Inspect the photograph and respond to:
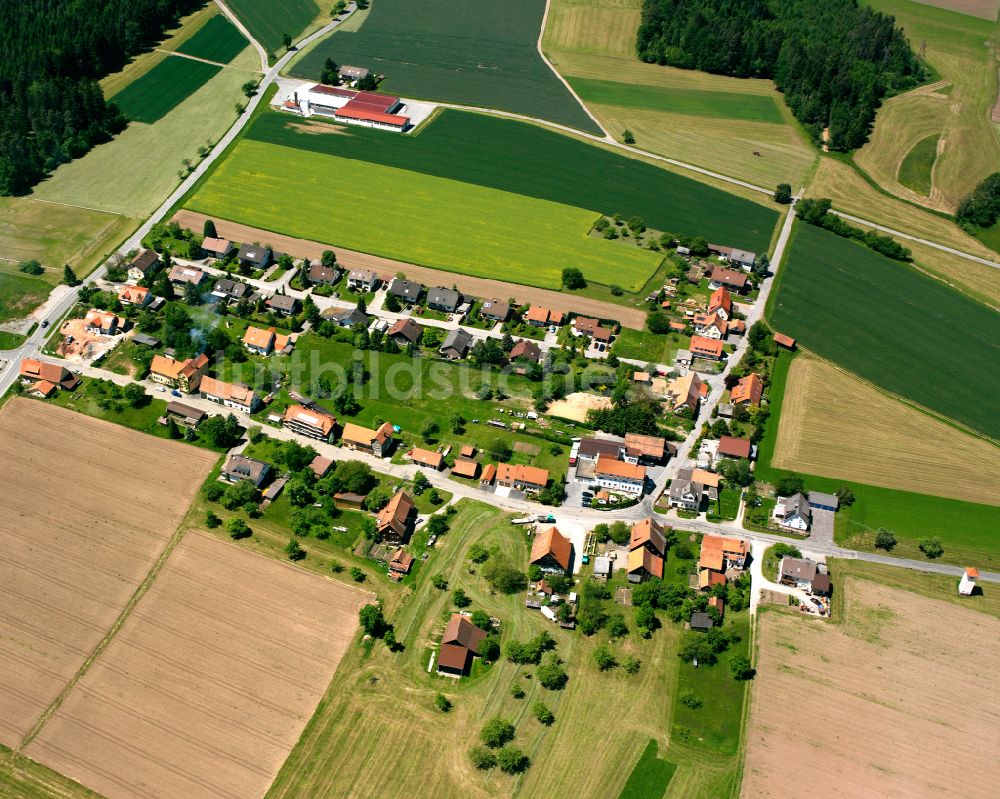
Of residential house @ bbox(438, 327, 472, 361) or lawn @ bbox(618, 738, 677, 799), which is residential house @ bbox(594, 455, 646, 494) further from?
lawn @ bbox(618, 738, 677, 799)

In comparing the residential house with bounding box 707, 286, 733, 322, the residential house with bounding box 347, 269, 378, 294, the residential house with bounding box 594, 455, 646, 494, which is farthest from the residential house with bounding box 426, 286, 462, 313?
the residential house with bounding box 594, 455, 646, 494

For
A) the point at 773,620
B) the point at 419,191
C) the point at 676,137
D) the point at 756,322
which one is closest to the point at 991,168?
the point at 676,137

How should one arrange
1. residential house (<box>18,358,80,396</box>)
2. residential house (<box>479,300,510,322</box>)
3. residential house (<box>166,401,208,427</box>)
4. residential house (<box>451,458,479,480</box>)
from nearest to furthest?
1. residential house (<box>451,458,479,480</box>)
2. residential house (<box>166,401,208,427</box>)
3. residential house (<box>18,358,80,396</box>)
4. residential house (<box>479,300,510,322</box>)

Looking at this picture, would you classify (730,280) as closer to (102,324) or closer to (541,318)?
(541,318)

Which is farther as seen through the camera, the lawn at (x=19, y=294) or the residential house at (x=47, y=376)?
the lawn at (x=19, y=294)

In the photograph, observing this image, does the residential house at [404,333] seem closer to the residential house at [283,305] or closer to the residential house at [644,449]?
the residential house at [283,305]

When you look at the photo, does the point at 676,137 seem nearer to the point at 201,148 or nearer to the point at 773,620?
the point at 201,148

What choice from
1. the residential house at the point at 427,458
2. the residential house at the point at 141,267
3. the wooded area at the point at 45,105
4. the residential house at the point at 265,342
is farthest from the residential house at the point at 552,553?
the wooded area at the point at 45,105
